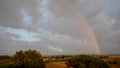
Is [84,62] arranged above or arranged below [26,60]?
below

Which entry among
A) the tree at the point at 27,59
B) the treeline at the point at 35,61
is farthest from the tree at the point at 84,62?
the tree at the point at 27,59

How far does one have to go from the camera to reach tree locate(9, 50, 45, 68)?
41.3 m

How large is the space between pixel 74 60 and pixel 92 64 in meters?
3.77

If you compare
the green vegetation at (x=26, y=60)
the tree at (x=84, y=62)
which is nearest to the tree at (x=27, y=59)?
the green vegetation at (x=26, y=60)

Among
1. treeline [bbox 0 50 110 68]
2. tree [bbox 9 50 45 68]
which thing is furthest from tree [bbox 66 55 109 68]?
tree [bbox 9 50 45 68]

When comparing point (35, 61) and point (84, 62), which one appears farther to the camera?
point (35, 61)

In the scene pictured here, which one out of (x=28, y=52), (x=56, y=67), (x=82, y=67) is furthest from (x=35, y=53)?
(x=56, y=67)

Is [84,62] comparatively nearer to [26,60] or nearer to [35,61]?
[35,61]

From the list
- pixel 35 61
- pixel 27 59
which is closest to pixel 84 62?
pixel 35 61

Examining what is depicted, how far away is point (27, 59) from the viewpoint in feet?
137

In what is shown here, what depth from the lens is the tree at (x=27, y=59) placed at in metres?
41.3

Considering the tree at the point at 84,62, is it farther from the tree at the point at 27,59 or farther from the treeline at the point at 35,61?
the tree at the point at 27,59

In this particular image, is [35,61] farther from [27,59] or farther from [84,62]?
[84,62]

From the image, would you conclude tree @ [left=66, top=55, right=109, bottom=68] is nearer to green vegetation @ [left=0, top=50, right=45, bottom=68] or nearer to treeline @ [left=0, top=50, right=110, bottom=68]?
treeline @ [left=0, top=50, right=110, bottom=68]
